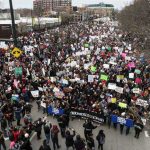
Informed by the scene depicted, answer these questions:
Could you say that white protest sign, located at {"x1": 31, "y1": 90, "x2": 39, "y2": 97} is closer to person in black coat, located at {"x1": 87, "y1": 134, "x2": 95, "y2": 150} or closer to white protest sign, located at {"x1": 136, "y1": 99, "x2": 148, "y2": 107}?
white protest sign, located at {"x1": 136, "y1": 99, "x2": 148, "y2": 107}

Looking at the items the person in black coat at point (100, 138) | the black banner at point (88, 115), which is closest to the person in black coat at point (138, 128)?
the black banner at point (88, 115)

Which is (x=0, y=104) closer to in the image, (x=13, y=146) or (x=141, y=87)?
(x=13, y=146)

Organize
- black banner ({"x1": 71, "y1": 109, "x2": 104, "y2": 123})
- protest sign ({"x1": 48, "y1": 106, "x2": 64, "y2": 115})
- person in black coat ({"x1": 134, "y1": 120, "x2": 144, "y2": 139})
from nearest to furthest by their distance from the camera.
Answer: person in black coat ({"x1": 134, "y1": 120, "x2": 144, "y2": 139}) → black banner ({"x1": 71, "y1": 109, "x2": 104, "y2": 123}) → protest sign ({"x1": 48, "y1": 106, "x2": 64, "y2": 115})

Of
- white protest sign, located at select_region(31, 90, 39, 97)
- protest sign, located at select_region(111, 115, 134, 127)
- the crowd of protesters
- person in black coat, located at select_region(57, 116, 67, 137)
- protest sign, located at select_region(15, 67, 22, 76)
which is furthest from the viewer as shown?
protest sign, located at select_region(15, 67, 22, 76)

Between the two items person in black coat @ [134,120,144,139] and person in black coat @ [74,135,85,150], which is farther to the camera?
person in black coat @ [134,120,144,139]

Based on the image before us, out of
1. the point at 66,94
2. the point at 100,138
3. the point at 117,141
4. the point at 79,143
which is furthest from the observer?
the point at 66,94

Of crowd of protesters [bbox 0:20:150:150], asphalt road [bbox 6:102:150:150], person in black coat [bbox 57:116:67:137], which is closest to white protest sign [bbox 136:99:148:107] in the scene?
crowd of protesters [bbox 0:20:150:150]

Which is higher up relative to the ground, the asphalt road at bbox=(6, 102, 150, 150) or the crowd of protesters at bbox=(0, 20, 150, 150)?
the crowd of protesters at bbox=(0, 20, 150, 150)

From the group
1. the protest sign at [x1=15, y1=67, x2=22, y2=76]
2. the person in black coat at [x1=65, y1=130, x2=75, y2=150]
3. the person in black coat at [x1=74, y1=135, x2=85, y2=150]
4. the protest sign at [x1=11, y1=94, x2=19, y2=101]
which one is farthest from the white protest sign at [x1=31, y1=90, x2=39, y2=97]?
the person in black coat at [x1=74, y1=135, x2=85, y2=150]

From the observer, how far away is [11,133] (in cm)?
1330

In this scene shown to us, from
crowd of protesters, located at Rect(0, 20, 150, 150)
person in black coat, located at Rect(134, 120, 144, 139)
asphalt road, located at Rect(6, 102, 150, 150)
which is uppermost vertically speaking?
crowd of protesters, located at Rect(0, 20, 150, 150)

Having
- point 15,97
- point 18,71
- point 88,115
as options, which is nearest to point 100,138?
point 88,115

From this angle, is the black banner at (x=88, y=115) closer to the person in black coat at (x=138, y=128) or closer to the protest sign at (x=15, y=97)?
the person in black coat at (x=138, y=128)

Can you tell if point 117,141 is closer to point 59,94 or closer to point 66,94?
point 59,94
